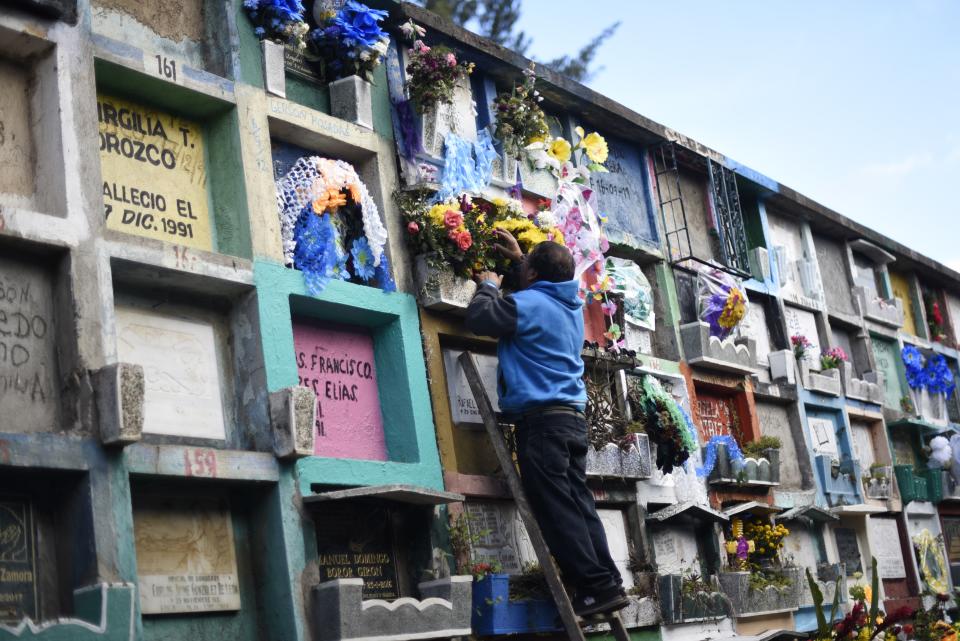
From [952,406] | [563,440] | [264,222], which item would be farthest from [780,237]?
[264,222]

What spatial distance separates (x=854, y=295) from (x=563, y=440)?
10.2 m

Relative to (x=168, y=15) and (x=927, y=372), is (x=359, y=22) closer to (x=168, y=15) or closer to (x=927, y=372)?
(x=168, y=15)

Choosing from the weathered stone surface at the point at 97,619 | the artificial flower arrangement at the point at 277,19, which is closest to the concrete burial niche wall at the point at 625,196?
the artificial flower arrangement at the point at 277,19

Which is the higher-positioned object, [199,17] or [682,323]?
[199,17]

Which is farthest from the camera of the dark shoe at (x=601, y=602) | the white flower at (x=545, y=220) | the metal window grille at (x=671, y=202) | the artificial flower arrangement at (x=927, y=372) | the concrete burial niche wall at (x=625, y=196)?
the artificial flower arrangement at (x=927, y=372)

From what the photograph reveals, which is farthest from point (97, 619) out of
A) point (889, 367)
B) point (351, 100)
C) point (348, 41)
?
point (889, 367)

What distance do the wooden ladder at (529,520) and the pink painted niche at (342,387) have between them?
2.35 feet

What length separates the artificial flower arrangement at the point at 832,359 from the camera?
645 inches

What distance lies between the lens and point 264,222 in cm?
852

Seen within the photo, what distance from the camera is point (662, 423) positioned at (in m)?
11.7

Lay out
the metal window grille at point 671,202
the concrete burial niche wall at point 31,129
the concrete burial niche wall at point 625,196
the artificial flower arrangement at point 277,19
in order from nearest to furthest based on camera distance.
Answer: the concrete burial niche wall at point 31,129
the artificial flower arrangement at point 277,19
the concrete burial niche wall at point 625,196
the metal window grille at point 671,202

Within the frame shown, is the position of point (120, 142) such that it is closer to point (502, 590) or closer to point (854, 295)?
point (502, 590)

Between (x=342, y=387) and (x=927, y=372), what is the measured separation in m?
13.0

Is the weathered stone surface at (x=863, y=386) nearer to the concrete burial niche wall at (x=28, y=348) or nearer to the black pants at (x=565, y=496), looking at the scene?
the black pants at (x=565, y=496)
